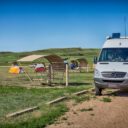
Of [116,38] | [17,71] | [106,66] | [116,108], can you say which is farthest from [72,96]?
[17,71]

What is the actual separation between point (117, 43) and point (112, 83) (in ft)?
7.25

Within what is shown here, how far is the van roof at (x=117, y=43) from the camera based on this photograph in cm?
1191

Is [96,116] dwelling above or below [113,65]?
below

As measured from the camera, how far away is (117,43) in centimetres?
1203

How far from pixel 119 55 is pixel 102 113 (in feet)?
15.2

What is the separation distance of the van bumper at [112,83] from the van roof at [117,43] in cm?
190

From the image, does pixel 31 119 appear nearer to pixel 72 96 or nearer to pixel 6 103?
pixel 6 103

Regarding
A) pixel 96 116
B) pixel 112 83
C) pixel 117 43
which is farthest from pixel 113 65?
pixel 96 116

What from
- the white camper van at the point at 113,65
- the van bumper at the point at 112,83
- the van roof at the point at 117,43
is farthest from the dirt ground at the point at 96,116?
the van roof at the point at 117,43

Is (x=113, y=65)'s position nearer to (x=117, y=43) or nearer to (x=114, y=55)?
(x=114, y=55)

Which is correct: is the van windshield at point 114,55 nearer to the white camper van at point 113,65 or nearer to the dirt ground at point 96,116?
the white camper van at point 113,65

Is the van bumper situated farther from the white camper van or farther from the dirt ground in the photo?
the dirt ground

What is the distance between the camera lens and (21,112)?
7500 millimetres

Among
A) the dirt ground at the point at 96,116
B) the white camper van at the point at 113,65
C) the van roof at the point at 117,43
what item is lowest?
the dirt ground at the point at 96,116
